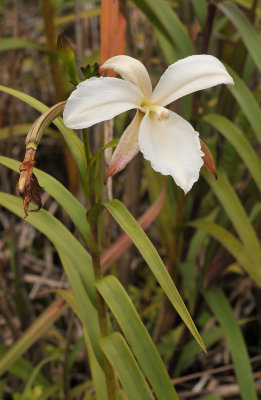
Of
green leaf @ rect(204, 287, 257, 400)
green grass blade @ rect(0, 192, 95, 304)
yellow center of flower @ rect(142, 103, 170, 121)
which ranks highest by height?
yellow center of flower @ rect(142, 103, 170, 121)

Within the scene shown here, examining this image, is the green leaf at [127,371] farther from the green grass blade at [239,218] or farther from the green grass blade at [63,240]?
the green grass blade at [239,218]

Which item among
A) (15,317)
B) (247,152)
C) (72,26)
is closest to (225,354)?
(15,317)

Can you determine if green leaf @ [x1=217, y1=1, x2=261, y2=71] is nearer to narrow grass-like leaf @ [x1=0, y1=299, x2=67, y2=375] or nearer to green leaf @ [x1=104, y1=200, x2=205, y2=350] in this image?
green leaf @ [x1=104, y1=200, x2=205, y2=350]

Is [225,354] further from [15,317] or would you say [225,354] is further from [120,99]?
[120,99]

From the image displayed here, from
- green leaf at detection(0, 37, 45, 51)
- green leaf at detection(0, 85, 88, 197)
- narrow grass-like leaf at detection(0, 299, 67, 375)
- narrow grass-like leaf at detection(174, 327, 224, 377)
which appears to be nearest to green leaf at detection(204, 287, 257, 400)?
narrow grass-like leaf at detection(174, 327, 224, 377)

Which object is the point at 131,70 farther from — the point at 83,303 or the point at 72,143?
the point at 83,303

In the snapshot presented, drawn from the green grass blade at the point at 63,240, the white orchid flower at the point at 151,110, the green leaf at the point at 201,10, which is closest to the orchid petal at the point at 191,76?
the white orchid flower at the point at 151,110
